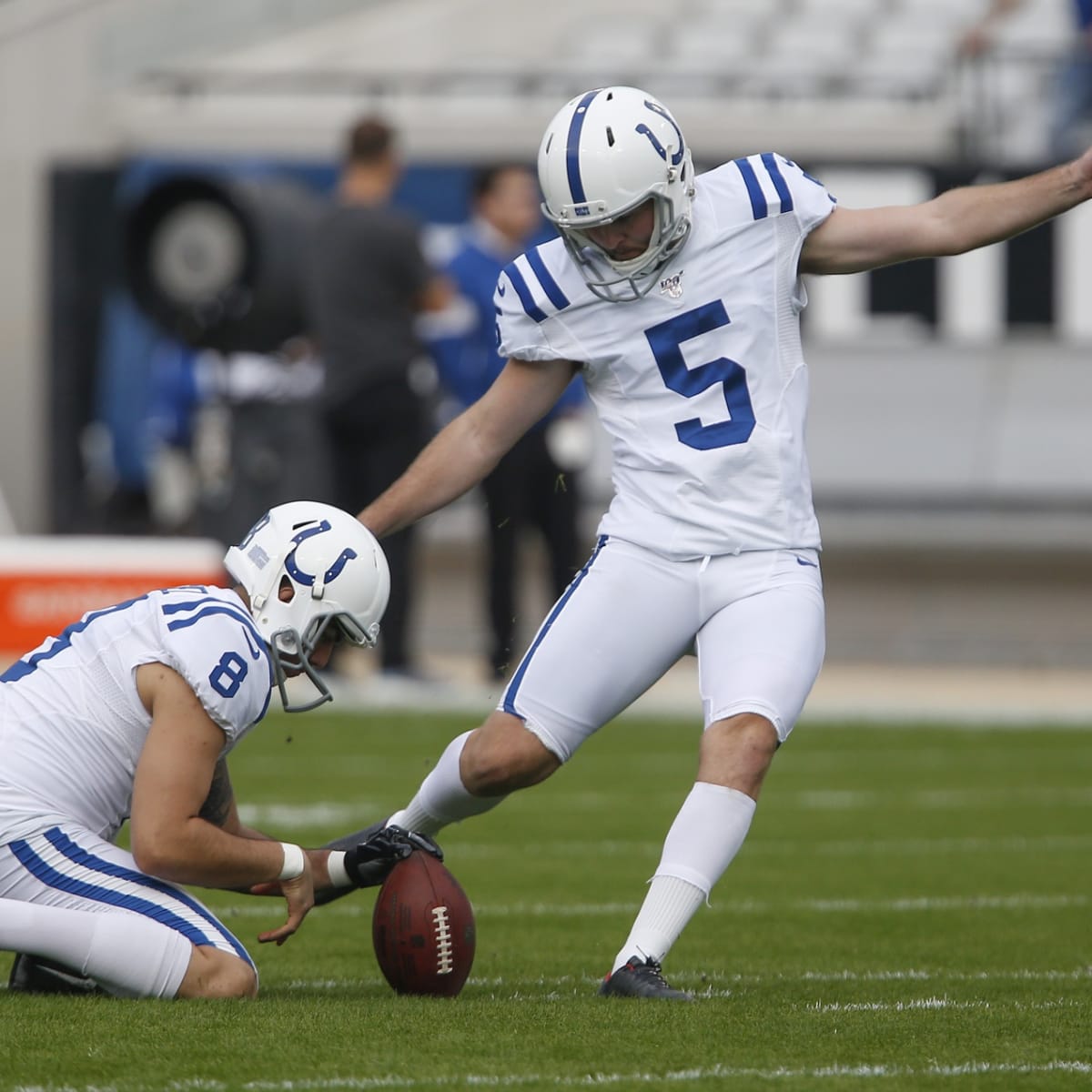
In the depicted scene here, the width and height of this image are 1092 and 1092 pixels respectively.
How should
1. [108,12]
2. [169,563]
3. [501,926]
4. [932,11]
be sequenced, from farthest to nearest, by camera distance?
[932,11]
[108,12]
[169,563]
[501,926]

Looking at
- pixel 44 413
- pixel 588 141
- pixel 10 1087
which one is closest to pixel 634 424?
pixel 588 141

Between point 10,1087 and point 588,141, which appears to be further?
point 588,141

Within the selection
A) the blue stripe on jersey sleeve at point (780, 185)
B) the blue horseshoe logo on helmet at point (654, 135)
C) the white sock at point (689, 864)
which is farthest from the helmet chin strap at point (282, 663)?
the blue stripe on jersey sleeve at point (780, 185)

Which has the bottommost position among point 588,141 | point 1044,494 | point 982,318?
point 1044,494

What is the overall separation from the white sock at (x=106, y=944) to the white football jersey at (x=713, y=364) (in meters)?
1.19

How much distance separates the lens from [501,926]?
197 inches

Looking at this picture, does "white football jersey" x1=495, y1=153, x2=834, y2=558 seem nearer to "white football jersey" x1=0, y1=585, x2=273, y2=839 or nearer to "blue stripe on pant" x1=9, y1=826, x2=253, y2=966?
"white football jersey" x1=0, y1=585, x2=273, y2=839

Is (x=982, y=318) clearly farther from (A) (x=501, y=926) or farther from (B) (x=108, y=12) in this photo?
(A) (x=501, y=926)

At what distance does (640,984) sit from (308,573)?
3.07 ft

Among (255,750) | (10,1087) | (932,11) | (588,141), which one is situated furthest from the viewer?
(932,11)

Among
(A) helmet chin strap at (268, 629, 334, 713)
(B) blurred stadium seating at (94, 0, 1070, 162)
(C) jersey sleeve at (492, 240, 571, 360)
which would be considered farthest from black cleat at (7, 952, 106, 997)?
(B) blurred stadium seating at (94, 0, 1070, 162)

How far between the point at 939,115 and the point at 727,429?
39.1ft

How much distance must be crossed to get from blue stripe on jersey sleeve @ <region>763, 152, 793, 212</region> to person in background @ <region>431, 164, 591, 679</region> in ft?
16.1

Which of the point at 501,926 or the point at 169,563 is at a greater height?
the point at 501,926
